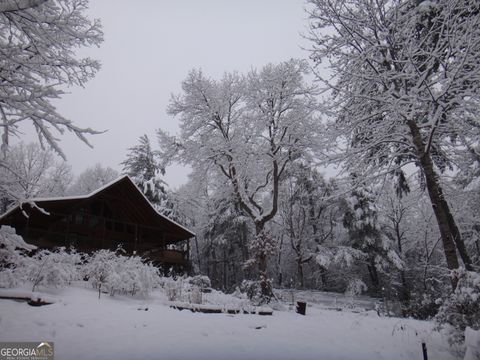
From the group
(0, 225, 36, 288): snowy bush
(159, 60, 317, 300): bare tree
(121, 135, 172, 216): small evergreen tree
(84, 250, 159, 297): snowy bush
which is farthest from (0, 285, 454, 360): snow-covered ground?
(121, 135, 172, 216): small evergreen tree

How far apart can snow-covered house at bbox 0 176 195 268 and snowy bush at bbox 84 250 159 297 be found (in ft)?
27.4

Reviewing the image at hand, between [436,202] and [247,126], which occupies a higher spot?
[247,126]

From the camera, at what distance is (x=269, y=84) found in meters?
18.9

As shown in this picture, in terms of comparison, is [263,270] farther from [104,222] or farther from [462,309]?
[104,222]

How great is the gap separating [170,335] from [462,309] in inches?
233

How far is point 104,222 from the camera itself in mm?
19344

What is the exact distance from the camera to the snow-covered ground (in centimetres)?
518

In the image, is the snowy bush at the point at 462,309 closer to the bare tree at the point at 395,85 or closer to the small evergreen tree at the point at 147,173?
the bare tree at the point at 395,85

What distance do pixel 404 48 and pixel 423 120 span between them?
2238mm

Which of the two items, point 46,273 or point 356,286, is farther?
point 356,286

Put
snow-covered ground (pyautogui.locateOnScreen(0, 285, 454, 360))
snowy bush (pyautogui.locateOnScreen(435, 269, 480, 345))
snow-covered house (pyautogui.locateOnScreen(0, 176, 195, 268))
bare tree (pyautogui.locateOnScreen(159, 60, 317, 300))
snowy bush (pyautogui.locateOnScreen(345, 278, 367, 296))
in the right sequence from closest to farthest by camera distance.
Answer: snow-covered ground (pyautogui.locateOnScreen(0, 285, 454, 360)) < snowy bush (pyautogui.locateOnScreen(435, 269, 480, 345)) < snow-covered house (pyautogui.locateOnScreen(0, 176, 195, 268)) < bare tree (pyautogui.locateOnScreen(159, 60, 317, 300)) < snowy bush (pyautogui.locateOnScreen(345, 278, 367, 296))

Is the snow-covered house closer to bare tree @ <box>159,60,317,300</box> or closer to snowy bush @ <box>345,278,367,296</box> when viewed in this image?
bare tree @ <box>159,60,317,300</box>

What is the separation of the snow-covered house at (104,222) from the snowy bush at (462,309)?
14.6m

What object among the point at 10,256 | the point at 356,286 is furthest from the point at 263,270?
the point at 356,286
